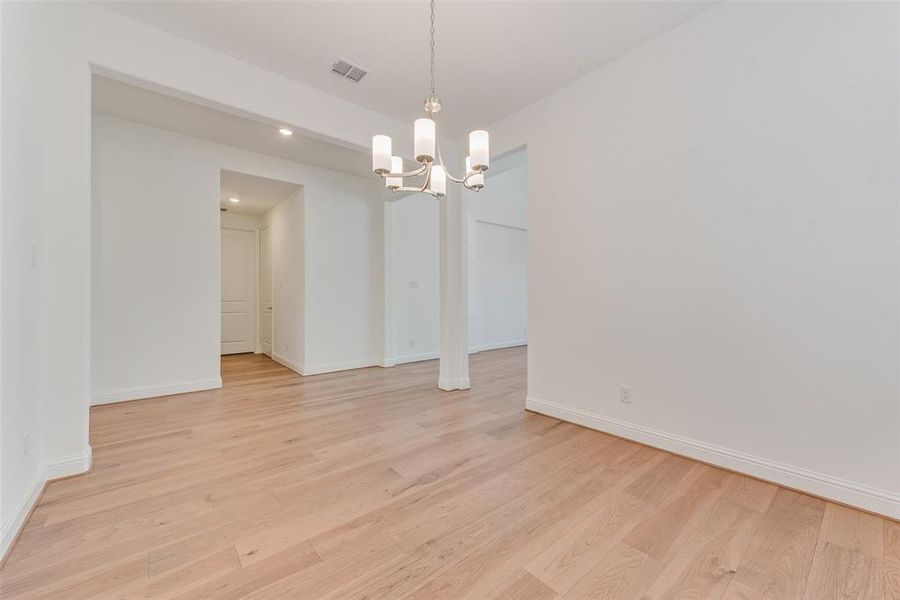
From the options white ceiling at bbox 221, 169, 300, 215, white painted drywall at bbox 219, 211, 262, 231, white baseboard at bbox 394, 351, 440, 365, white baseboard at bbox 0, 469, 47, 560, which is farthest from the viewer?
white painted drywall at bbox 219, 211, 262, 231

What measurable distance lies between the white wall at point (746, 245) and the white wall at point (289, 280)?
3.47 metres

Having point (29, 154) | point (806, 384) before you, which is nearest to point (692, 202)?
point (806, 384)

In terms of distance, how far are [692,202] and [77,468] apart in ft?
13.6

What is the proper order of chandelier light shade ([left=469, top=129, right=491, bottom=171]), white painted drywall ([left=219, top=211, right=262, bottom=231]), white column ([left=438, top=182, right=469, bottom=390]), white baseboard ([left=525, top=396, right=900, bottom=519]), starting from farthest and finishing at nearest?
white painted drywall ([left=219, top=211, right=262, bottom=231]) → white column ([left=438, top=182, right=469, bottom=390]) → chandelier light shade ([left=469, top=129, right=491, bottom=171]) → white baseboard ([left=525, top=396, right=900, bottom=519])

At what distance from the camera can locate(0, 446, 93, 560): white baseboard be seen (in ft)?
4.82

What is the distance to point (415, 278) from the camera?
5758mm

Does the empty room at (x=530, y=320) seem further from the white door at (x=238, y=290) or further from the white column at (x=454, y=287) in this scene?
the white door at (x=238, y=290)

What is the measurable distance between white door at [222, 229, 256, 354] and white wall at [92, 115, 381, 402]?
2.55 metres

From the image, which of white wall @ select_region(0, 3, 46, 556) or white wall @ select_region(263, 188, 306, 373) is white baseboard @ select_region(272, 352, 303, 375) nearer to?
white wall @ select_region(263, 188, 306, 373)

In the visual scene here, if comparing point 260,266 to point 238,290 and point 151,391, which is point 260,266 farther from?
point 151,391

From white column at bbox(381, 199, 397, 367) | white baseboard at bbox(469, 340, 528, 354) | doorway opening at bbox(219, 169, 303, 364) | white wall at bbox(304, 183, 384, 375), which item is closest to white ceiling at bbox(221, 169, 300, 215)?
doorway opening at bbox(219, 169, 303, 364)

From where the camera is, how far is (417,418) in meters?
3.05

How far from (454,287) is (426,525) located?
2.61m

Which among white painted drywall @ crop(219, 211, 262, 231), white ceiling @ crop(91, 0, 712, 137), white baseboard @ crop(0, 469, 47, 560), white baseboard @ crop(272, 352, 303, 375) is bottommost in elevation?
white baseboard @ crop(0, 469, 47, 560)
